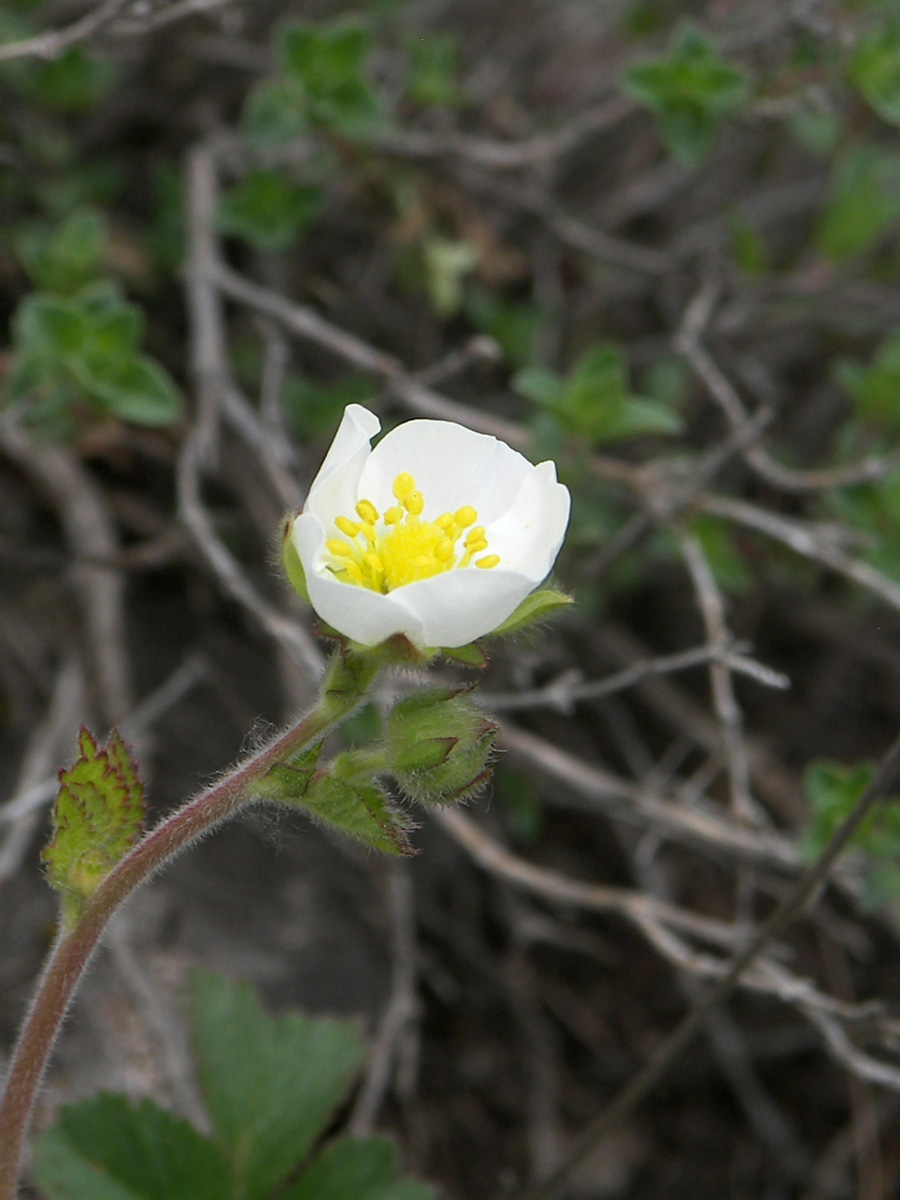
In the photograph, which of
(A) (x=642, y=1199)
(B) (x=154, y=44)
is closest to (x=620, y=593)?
(A) (x=642, y=1199)

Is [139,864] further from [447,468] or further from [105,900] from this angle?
[447,468]

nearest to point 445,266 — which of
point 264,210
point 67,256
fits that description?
point 264,210

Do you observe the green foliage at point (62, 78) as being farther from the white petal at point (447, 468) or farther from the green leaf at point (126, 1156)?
the green leaf at point (126, 1156)

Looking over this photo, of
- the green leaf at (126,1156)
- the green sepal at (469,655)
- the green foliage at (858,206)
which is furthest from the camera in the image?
the green foliage at (858,206)

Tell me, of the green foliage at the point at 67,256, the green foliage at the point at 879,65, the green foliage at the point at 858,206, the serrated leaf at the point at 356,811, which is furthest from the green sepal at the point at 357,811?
the green foliage at the point at 858,206

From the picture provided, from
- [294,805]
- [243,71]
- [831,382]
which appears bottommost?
[831,382]

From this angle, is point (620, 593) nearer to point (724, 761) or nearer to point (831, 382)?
point (724, 761)

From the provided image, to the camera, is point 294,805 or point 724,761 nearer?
point 294,805
